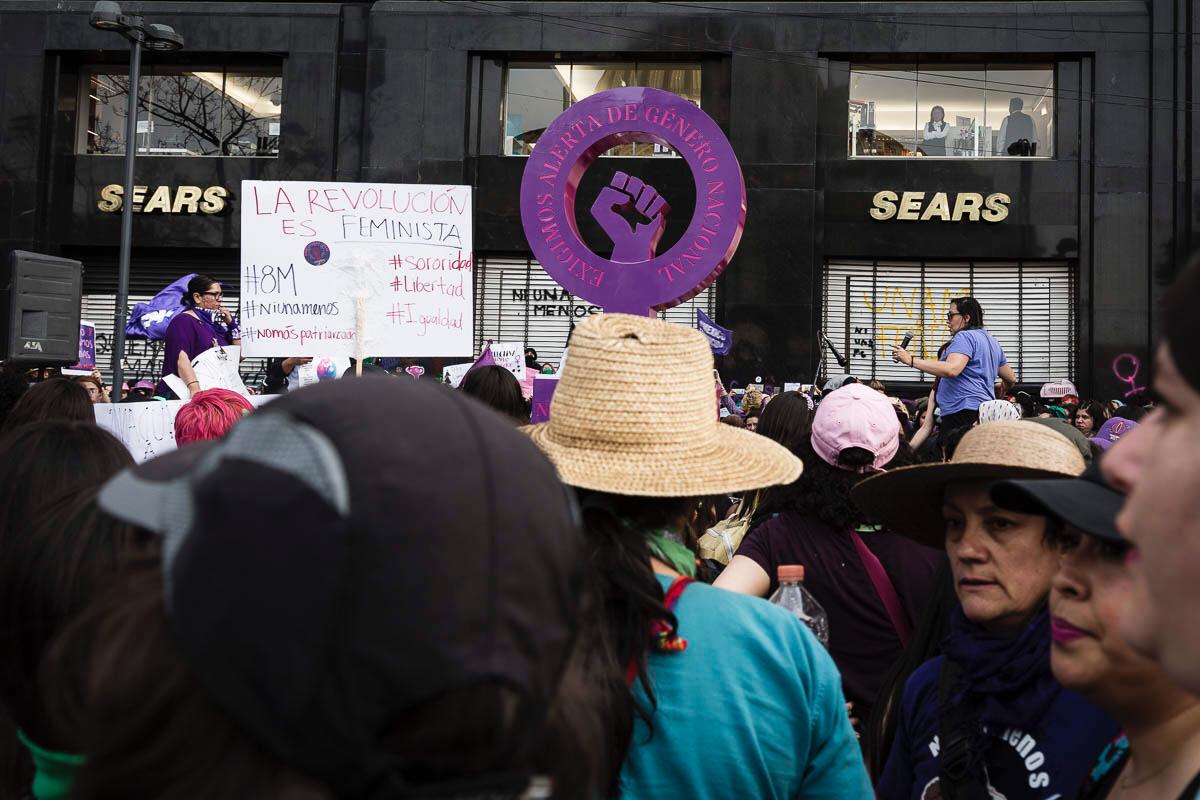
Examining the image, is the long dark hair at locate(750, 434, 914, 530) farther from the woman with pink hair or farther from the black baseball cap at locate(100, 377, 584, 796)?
the black baseball cap at locate(100, 377, 584, 796)

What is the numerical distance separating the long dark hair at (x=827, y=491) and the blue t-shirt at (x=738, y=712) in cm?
145

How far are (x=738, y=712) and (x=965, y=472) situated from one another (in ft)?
3.10

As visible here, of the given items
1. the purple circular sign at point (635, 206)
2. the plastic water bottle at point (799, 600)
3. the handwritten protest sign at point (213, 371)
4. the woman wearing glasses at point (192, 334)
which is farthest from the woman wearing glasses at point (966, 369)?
the plastic water bottle at point (799, 600)

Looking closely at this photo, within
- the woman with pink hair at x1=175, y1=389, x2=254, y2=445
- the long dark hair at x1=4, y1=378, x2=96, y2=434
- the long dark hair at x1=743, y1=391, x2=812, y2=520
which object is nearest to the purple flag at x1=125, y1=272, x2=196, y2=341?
the long dark hair at x1=4, y1=378, x2=96, y2=434

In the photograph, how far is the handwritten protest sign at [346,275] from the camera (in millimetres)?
7102

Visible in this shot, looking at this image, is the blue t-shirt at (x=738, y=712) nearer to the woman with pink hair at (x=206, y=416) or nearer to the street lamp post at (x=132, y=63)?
the woman with pink hair at (x=206, y=416)

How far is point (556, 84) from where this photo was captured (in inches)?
912

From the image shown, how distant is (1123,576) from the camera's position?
182 cm

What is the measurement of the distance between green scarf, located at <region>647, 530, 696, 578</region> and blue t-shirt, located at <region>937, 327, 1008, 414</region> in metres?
7.86

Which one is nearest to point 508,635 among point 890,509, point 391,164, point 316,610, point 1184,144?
point 316,610

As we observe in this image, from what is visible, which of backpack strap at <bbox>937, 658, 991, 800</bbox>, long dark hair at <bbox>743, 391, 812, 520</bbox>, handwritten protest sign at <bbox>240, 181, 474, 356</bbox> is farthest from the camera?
handwritten protest sign at <bbox>240, 181, 474, 356</bbox>

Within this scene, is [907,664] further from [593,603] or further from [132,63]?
[132,63]

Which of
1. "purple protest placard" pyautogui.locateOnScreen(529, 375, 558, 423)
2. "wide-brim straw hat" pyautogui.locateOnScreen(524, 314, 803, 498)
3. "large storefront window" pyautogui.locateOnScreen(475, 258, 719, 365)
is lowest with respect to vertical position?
"wide-brim straw hat" pyautogui.locateOnScreen(524, 314, 803, 498)

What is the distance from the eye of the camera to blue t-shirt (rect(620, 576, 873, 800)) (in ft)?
6.51
